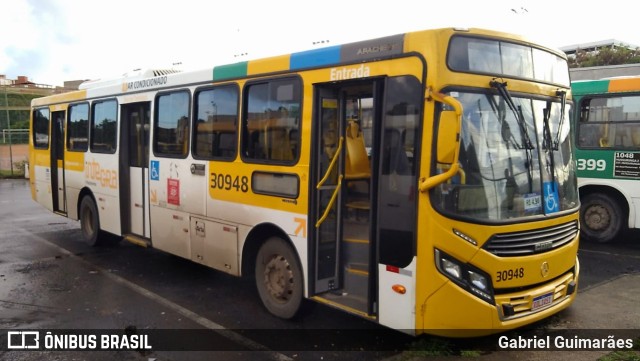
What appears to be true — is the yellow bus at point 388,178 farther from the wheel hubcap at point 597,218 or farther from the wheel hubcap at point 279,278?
the wheel hubcap at point 597,218

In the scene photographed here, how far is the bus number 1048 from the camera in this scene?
9.73 meters

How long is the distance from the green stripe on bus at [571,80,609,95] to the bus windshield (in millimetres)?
5790

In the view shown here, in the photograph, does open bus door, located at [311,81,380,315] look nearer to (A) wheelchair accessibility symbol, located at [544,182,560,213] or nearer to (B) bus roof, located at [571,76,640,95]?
(A) wheelchair accessibility symbol, located at [544,182,560,213]

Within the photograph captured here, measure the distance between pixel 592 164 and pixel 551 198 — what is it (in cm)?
592

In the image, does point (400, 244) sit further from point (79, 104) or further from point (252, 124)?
point (79, 104)

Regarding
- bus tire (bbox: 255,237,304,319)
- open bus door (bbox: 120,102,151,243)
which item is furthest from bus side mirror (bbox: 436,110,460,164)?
open bus door (bbox: 120,102,151,243)

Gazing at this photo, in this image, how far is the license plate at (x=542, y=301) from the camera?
15.1ft

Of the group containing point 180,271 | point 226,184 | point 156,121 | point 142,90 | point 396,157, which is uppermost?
point 142,90

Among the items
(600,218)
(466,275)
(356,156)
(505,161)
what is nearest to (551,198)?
(505,161)

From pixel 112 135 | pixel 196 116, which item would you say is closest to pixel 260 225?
pixel 196 116

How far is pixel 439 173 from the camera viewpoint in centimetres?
423

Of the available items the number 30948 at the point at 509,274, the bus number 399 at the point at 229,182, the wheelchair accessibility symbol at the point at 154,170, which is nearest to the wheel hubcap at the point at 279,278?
the bus number 399 at the point at 229,182

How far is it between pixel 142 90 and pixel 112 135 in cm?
124

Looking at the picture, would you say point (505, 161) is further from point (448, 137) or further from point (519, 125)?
point (448, 137)
